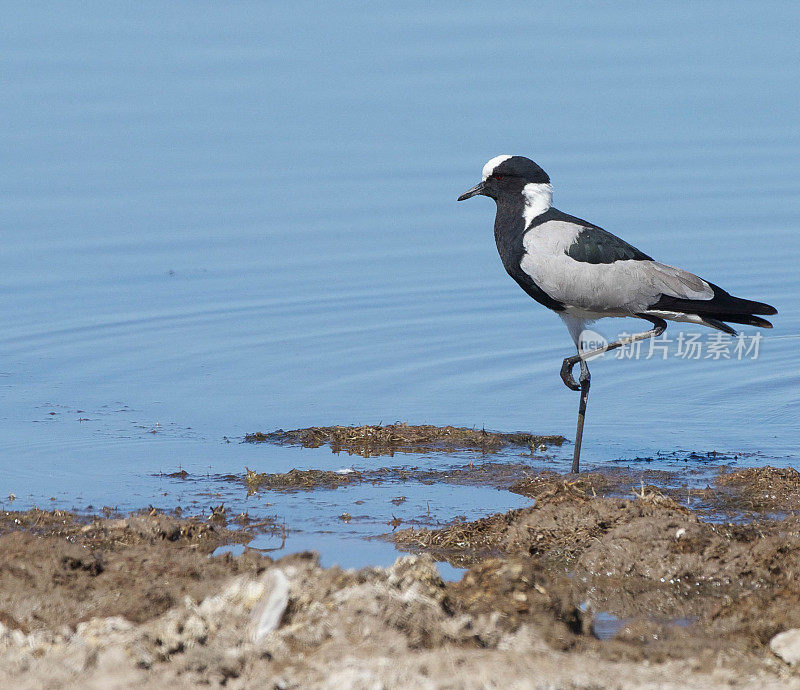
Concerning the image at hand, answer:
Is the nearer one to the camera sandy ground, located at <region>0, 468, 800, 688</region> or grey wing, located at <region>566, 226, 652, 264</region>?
sandy ground, located at <region>0, 468, 800, 688</region>

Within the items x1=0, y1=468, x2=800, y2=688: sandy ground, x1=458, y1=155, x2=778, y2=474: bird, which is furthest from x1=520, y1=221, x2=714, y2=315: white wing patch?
x1=0, y1=468, x2=800, y2=688: sandy ground

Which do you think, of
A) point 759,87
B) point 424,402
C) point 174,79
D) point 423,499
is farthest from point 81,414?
point 759,87

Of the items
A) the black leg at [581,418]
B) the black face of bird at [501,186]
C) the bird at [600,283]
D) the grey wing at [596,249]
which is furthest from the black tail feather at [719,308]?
the black face of bird at [501,186]

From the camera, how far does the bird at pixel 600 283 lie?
955 centimetres

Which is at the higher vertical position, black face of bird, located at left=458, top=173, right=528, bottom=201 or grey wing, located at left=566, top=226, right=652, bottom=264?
black face of bird, located at left=458, top=173, right=528, bottom=201

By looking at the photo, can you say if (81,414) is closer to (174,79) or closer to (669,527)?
(669,527)

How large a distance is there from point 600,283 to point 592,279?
68 millimetres

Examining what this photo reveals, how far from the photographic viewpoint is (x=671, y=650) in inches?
205

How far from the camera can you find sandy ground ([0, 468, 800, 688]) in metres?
4.76

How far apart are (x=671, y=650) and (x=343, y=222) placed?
→ 37.2ft

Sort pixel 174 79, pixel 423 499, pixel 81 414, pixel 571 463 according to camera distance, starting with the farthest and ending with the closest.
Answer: pixel 174 79 < pixel 81 414 < pixel 571 463 < pixel 423 499

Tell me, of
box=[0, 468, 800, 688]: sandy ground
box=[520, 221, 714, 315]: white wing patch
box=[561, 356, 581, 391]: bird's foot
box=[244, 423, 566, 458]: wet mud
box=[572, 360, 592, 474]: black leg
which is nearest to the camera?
box=[0, 468, 800, 688]: sandy ground

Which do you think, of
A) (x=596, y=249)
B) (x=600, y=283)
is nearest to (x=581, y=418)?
(x=600, y=283)

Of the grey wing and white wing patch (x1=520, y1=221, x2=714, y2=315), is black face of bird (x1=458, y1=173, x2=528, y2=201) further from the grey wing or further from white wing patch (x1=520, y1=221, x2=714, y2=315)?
Answer: the grey wing
